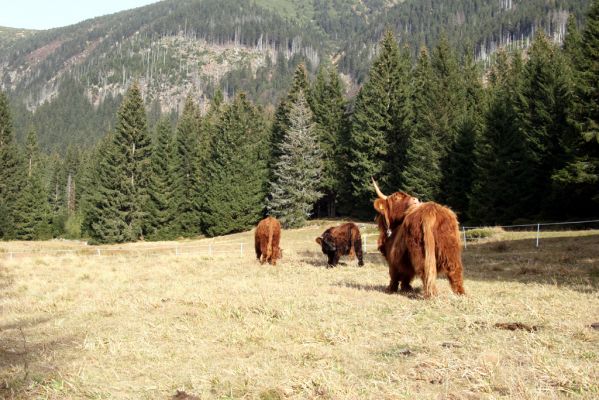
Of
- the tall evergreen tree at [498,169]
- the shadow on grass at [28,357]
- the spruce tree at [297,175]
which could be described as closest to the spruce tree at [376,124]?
the spruce tree at [297,175]

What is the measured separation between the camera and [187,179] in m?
67.6

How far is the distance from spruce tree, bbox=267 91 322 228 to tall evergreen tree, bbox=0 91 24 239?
3810 cm

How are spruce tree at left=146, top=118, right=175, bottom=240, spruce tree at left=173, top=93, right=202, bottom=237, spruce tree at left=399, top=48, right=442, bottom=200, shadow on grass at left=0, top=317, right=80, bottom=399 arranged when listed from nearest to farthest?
shadow on grass at left=0, top=317, right=80, bottom=399 → spruce tree at left=399, top=48, right=442, bottom=200 → spruce tree at left=146, top=118, right=175, bottom=240 → spruce tree at left=173, top=93, right=202, bottom=237

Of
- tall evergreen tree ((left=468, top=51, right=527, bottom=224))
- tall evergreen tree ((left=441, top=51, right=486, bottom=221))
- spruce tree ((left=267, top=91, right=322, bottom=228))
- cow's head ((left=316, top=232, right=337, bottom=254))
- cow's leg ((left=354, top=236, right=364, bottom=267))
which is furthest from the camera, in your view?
spruce tree ((left=267, top=91, right=322, bottom=228))

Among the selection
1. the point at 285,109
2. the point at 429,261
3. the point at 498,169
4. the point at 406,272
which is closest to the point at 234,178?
the point at 285,109

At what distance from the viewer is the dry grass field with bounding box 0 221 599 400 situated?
14.7 ft

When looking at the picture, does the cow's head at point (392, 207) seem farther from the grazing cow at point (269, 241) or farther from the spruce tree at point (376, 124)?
the spruce tree at point (376, 124)

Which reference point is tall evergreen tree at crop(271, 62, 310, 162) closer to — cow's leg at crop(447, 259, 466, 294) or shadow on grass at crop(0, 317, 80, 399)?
cow's leg at crop(447, 259, 466, 294)

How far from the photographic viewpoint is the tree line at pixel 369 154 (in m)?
37.3

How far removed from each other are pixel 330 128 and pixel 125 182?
83.2 ft

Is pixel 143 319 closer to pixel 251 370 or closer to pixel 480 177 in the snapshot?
pixel 251 370

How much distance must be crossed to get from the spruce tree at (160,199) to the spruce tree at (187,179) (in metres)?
0.81

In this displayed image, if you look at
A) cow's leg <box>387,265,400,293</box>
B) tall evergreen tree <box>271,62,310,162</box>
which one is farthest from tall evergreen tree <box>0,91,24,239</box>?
cow's leg <box>387,265,400,293</box>

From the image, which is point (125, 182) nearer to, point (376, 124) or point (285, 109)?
point (285, 109)
